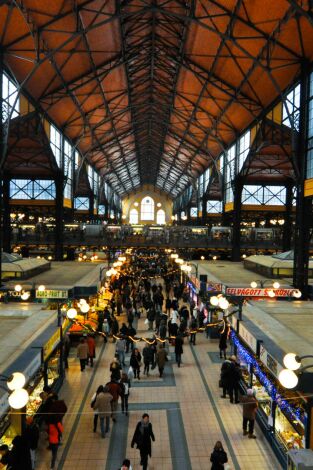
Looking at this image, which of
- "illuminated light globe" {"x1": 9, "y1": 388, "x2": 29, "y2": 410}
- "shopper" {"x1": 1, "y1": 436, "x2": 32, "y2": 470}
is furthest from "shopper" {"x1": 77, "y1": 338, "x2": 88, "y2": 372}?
"illuminated light globe" {"x1": 9, "y1": 388, "x2": 29, "y2": 410}

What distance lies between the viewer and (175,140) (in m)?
49.8

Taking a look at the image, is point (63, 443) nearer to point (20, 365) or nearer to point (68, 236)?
point (20, 365)

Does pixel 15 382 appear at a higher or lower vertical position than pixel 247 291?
higher

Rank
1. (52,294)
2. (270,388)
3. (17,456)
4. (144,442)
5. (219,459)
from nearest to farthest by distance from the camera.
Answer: (17,456), (219,459), (144,442), (270,388), (52,294)

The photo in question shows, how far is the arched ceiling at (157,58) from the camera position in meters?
19.0

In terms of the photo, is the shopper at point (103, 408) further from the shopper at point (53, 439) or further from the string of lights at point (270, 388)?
the string of lights at point (270, 388)

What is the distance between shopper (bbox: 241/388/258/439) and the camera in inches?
360

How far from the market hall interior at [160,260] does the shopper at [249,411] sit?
0.14 feet

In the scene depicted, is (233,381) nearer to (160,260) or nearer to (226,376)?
(226,376)

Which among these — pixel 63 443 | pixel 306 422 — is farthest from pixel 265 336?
pixel 63 443

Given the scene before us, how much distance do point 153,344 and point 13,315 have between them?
183 inches

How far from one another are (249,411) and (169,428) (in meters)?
1.94

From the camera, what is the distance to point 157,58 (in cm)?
3039

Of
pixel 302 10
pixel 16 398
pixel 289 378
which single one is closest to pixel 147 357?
pixel 289 378
